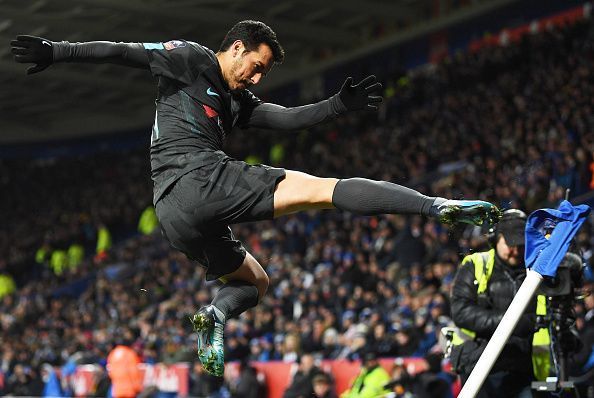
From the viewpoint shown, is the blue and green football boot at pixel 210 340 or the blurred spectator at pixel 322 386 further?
the blurred spectator at pixel 322 386

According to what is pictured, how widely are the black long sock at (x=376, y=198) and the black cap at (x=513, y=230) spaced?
1.36m

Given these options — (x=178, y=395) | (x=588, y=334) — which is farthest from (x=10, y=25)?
(x=588, y=334)

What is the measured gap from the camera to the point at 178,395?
46.7 feet

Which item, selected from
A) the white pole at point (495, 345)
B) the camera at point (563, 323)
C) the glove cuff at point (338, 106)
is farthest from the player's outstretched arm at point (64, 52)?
the camera at point (563, 323)

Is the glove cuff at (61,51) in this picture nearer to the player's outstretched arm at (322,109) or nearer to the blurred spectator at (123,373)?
the player's outstretched arm at (322,109)

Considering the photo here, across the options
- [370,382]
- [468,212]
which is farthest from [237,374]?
[468,212]

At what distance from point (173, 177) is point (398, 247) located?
10.6 meters

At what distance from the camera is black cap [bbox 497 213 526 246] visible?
5410 mm

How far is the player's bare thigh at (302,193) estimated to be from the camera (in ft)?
14.4

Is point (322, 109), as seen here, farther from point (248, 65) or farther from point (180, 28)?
point (180, 28)

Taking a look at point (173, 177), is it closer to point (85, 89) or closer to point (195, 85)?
point (195, 85)

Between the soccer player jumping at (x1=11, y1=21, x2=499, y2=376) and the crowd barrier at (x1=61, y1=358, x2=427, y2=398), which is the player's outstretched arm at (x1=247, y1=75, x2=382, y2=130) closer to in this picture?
the soccer player jumping at (x1=11, y1=21, x2=499, y2=376)

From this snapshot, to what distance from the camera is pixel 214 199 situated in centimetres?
452

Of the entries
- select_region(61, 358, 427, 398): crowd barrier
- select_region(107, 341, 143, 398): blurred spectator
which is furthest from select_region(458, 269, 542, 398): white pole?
select_region(107, 341, 143, 398): blurred spectator
